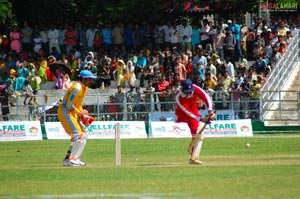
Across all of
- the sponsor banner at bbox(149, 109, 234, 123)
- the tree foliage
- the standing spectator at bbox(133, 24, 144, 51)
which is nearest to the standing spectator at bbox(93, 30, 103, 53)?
the standing spectator at bbox(133, 24, 144, 51)

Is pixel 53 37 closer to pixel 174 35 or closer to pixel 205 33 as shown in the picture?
pixel 174 35

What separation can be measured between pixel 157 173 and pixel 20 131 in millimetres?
16379

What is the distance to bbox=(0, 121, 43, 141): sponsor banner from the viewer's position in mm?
34000

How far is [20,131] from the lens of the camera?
34094mm

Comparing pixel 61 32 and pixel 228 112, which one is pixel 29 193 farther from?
pixel 61 32

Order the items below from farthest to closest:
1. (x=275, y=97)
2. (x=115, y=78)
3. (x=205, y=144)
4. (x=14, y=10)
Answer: (x=14, y=10) → (x=115, y=78) → (x=275, y=97) → (x=205, y=144)

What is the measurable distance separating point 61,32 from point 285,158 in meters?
22.3

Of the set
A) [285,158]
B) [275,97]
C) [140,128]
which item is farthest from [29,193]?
[275,97]

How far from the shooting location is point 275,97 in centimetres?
3688

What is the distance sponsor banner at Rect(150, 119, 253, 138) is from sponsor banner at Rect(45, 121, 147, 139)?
0.52 metres

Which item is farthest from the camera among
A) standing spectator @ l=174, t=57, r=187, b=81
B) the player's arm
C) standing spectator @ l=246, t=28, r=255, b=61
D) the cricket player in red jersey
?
standing spectator @ l=246, t=28, r=255, b=61

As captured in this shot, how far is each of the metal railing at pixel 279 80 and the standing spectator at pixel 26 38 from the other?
1196cm

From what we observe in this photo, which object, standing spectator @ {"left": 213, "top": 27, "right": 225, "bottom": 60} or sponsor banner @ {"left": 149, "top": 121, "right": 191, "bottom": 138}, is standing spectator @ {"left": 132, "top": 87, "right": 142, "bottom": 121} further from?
standing spectator @ {"left": 213, "top": 27, "right": 225, "bottom": 60}

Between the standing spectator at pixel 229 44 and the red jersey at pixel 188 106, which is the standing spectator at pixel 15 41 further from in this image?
the red jersey at pixel 188 106
